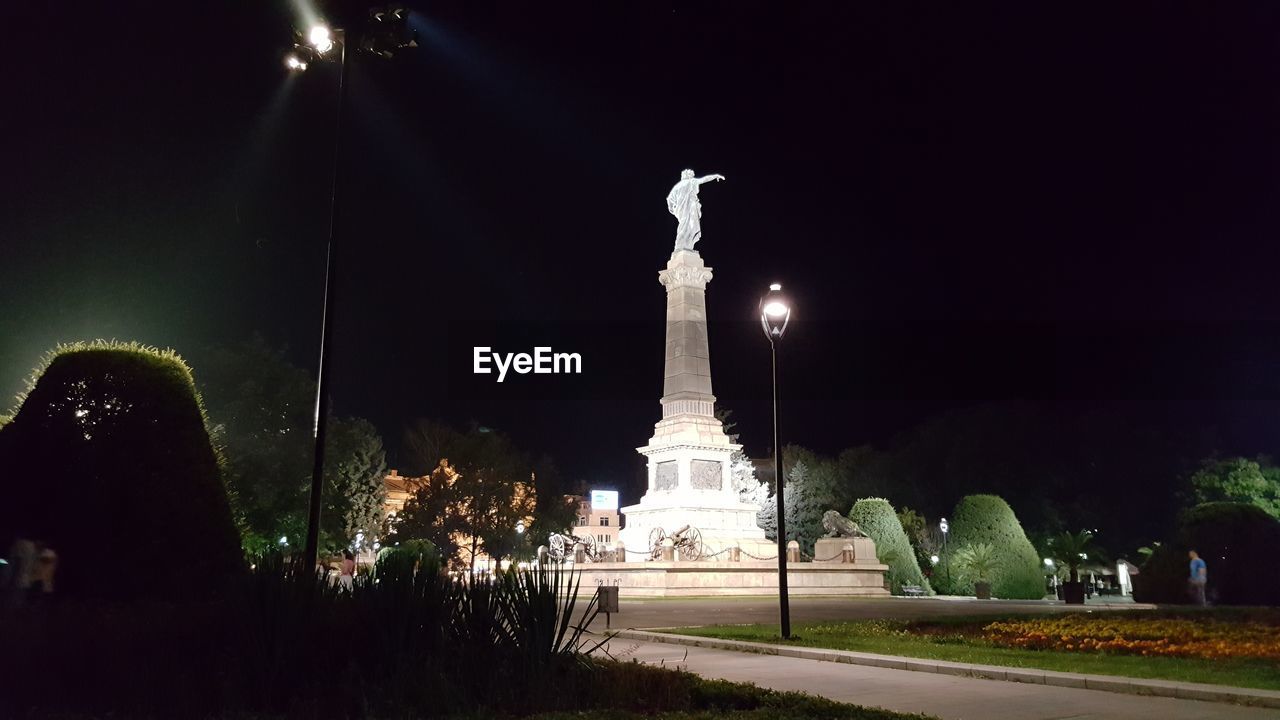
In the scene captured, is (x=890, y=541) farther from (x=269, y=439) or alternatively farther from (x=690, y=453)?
(x=269, y=439)

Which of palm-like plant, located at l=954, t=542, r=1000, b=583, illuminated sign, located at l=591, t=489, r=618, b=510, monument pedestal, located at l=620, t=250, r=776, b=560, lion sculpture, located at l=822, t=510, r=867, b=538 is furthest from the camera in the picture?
illuminated sign, located at l=591, t=489, r=618, b=510

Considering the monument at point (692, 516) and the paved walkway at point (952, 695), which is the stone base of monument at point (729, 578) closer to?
the monument at point (692, 516)

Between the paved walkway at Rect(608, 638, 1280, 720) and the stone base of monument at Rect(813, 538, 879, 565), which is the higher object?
the stone base of monument at Rect(813, 538, 879, 565)

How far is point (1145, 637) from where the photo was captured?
14625 millimetres

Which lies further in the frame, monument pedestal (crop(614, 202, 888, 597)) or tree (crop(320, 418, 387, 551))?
tree (crop(320, 418, 387, 551))

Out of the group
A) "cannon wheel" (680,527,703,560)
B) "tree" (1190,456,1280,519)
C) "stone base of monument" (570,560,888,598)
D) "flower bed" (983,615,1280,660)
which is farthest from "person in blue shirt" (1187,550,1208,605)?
"tree" (1190,456,1280,519)

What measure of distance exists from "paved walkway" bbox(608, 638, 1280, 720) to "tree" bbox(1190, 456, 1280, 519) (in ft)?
163

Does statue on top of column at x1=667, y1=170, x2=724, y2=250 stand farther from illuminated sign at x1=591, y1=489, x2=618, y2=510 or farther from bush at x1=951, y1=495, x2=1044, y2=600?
illuminated sign at x1=591, y1=489, x2=618, y2=510

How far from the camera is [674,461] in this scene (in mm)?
41812

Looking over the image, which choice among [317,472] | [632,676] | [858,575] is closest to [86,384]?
[317,472]

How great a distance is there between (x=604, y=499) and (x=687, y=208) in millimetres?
70356

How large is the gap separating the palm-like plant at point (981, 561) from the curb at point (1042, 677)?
23.5 metres

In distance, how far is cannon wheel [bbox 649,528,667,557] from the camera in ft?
120

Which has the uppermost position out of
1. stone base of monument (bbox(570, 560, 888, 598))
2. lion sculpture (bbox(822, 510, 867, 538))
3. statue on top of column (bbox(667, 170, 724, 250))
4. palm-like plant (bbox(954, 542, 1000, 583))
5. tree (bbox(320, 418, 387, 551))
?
statue on top of column (bbox(667, 170, 724, 250))
